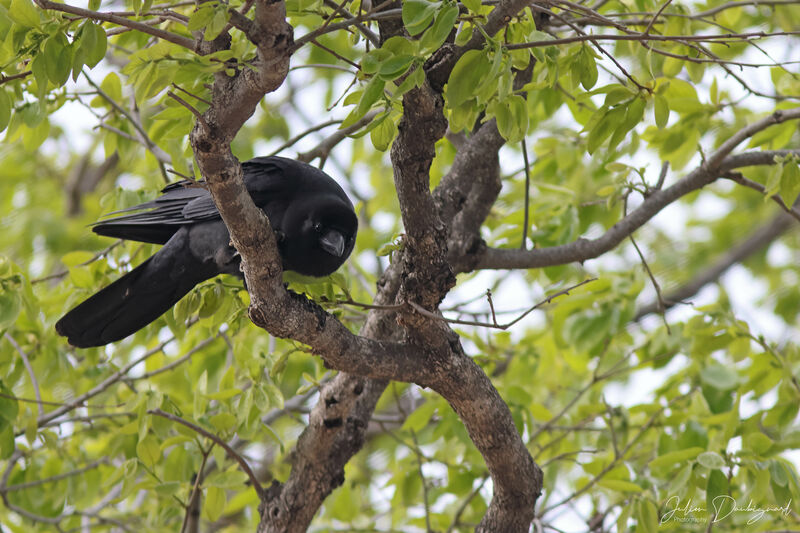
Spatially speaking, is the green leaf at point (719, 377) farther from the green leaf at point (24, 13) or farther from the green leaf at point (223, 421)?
the green leaf at point (24, 13)

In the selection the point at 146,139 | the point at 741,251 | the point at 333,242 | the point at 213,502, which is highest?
the point at 741,251

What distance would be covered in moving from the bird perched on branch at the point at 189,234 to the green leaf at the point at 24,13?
1393 millimetres

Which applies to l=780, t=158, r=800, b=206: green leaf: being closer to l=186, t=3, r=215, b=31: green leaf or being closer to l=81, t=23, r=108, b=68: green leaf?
l=186, t=3, r=215, b=31: green leaf

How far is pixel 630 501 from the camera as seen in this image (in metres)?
3.51

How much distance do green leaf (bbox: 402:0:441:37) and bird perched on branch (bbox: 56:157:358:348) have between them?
1.65m

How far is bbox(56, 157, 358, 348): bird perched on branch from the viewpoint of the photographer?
12.3 ft

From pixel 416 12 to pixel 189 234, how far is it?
6.88 ft

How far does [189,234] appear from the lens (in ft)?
12.7

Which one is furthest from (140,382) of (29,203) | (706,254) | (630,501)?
(706,254)

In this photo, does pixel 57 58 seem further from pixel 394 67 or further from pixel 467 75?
pixel 467 75

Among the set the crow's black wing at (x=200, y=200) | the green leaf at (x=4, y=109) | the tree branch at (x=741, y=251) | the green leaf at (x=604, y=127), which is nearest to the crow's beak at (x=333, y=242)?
the crow's black wing at (x=200, y=200)

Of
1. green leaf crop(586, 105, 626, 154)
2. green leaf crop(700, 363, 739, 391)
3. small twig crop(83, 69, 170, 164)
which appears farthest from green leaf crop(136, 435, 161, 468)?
green leaf crop(700, 363, 739, 391)

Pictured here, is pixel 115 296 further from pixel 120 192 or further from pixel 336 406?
pixel 336 406

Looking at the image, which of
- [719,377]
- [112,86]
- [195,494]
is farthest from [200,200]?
[719,377]
